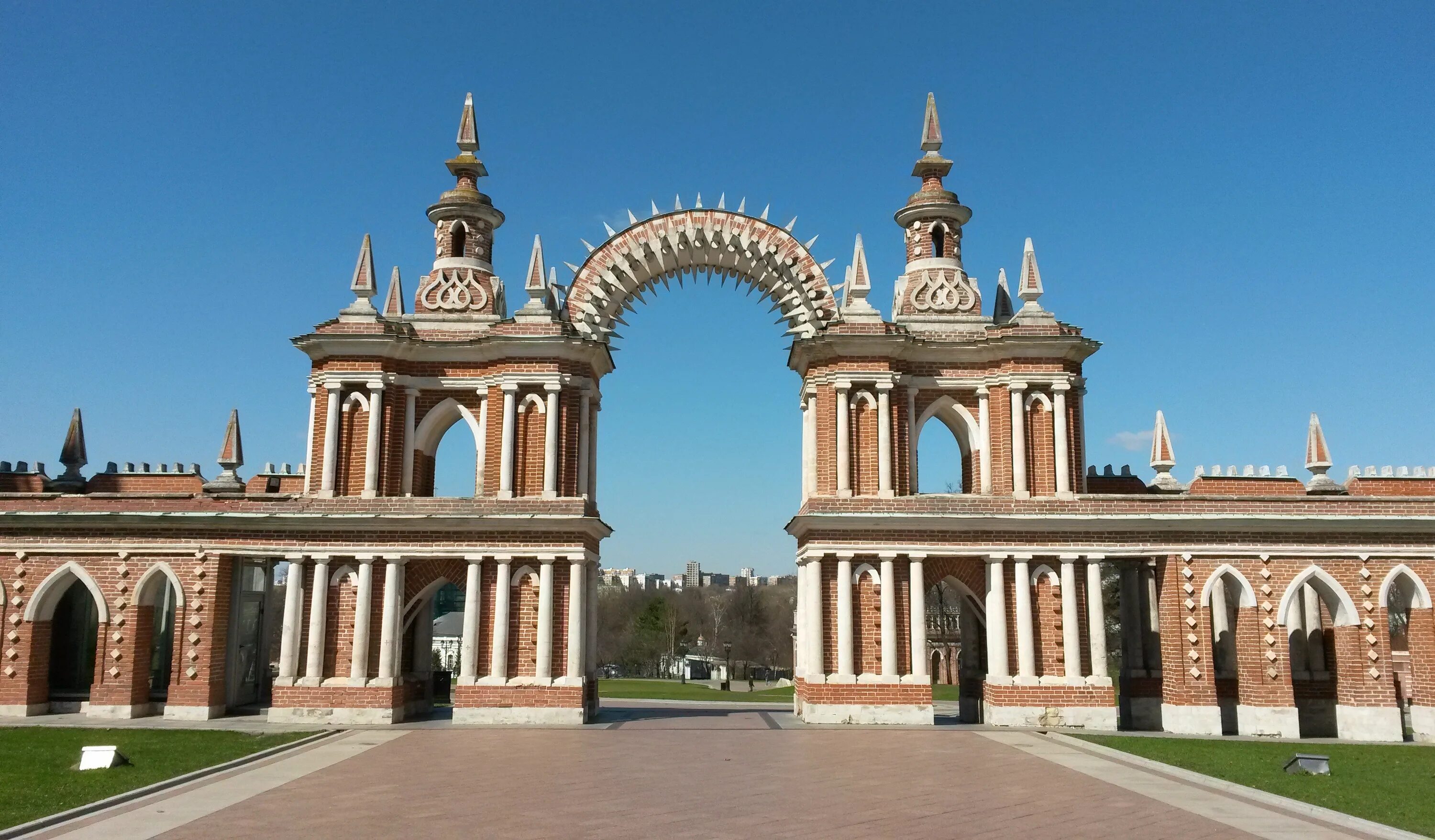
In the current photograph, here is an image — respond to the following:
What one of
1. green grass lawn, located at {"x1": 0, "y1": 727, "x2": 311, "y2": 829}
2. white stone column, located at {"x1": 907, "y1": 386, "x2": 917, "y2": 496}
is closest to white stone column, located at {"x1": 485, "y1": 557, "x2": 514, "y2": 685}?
green grass lawn, located at {"x1": 0, "y1": 727, "x2": 311, "y2": 829}

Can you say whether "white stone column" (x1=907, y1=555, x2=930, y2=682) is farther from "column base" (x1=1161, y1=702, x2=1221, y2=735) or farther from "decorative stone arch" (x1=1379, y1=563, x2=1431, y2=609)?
"decorative stone arch" (x1=1379, y1=563, x2=1431, y2=609)

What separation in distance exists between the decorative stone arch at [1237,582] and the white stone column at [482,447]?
19.1m

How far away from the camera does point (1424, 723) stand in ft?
86.7

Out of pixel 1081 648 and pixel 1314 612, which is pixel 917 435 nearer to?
pixel 1081 648

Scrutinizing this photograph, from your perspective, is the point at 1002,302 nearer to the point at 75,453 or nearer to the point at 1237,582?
the point at 1237,582

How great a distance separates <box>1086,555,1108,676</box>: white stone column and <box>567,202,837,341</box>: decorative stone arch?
9.75 m

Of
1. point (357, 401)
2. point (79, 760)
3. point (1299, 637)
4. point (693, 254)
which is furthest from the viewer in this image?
point (693, 254)

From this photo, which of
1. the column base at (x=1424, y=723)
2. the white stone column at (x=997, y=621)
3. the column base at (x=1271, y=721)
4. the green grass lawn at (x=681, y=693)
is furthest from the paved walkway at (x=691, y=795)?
the green grass lawn at (x=681, y=693)

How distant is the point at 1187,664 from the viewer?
26.8m

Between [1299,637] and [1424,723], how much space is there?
3.87 m

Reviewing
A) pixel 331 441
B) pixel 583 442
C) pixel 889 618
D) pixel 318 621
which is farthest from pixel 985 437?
pixel 318 621

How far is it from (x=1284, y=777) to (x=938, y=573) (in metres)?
11.1

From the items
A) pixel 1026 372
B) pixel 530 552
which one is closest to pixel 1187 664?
pixel 1026 372

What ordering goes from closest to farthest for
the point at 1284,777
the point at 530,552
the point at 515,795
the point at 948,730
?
1. the point at 515,795
2. the point at 1284,777
3. the point at 948,730
4. the point at 530,552
